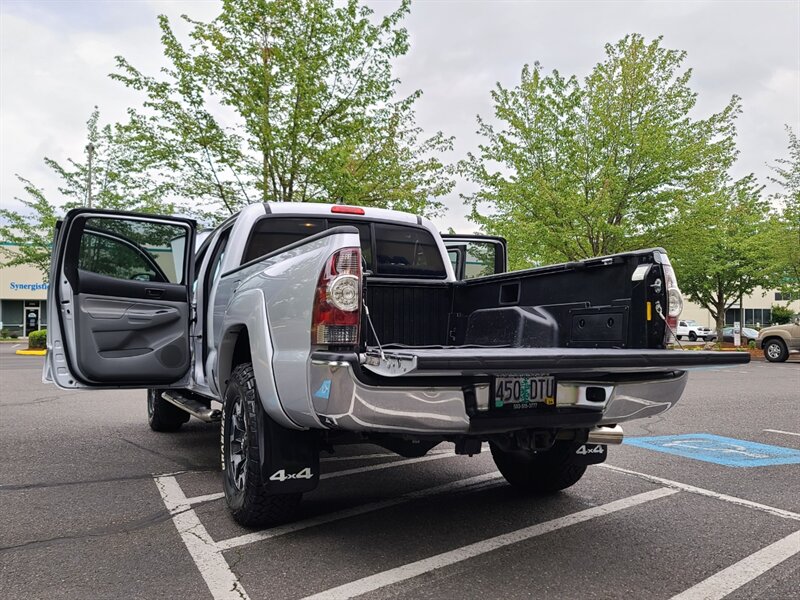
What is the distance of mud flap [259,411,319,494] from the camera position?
3.52 meters

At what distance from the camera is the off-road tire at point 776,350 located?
20.5 metres

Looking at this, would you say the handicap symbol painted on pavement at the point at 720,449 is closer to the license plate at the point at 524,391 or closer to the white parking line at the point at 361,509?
the white parking line at the point at 361,509

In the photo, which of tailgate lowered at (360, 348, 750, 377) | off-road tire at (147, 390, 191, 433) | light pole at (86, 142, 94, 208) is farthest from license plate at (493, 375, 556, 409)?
light pole at (86, 142, 94, 208)

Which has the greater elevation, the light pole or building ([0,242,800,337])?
the light pole

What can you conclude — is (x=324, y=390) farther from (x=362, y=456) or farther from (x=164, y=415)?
(x=164, y=415)

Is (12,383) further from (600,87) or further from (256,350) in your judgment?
(600,87)

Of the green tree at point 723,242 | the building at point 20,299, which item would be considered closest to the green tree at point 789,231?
the green tree at point 723,242

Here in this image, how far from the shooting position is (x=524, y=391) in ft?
10.6

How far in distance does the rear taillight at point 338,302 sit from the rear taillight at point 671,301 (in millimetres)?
1758

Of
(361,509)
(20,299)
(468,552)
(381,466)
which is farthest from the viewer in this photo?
(20,299)

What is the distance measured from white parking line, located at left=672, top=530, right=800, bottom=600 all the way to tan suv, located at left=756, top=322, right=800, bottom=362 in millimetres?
19303

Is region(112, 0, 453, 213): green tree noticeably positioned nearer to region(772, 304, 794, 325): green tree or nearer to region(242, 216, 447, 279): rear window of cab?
region(242, 216, 447, 279): rear window of cab

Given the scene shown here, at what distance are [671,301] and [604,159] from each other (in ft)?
56.5

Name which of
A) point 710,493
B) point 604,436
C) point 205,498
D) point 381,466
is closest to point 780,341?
point 710,493
